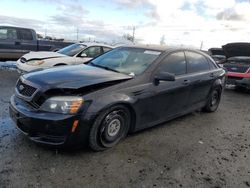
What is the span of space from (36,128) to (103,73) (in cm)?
139

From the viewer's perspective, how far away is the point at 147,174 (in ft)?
11.7

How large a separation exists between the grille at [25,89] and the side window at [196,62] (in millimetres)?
3025

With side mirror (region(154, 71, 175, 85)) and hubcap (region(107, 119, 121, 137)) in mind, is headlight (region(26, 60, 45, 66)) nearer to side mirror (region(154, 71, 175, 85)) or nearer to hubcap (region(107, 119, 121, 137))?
side mirror (region(154, 71, 175, 85))

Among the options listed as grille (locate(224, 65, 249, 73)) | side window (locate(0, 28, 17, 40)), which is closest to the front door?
grille (locate(224, 65, 249, 73))

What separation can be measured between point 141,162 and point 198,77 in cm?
259

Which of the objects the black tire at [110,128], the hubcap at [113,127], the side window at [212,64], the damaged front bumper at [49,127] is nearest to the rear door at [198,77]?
the side window at [212,64]

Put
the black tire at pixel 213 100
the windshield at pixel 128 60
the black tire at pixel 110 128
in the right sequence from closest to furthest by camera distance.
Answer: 1. the black tire at pixel 110 128
2. the windshield at pixel 128 60
3. the black tire at pixel 213 100

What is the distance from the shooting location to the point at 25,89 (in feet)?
13.7

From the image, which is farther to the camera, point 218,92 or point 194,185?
point 218,92

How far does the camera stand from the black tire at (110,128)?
3.95 meters

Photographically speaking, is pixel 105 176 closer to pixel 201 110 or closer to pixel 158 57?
pixel 158 57

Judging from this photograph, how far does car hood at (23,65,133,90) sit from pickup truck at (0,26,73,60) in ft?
29.4

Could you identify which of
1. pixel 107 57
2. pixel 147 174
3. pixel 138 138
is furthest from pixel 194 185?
pixel 107 57

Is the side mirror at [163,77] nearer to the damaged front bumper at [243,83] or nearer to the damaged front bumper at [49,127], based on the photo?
the damaged front bumper at [49,127]
